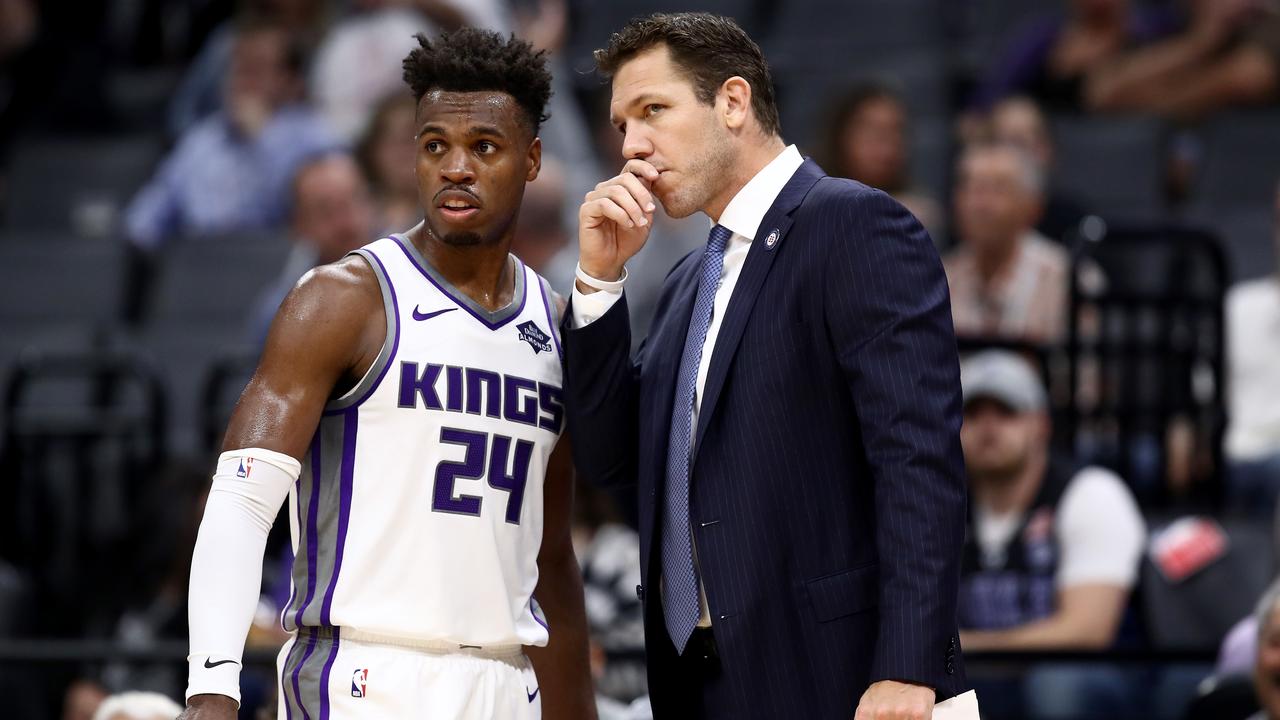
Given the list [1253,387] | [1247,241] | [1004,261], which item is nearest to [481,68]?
[1004,261]

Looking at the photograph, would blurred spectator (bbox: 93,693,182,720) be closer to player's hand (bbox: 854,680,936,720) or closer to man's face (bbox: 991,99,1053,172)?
player's hand (bbox: 854,680,936,720)

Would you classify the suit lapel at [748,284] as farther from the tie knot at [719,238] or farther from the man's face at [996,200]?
the man's face at [996,200]

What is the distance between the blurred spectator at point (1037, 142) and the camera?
7160 mm

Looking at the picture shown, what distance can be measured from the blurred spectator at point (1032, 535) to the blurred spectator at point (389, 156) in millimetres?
2484

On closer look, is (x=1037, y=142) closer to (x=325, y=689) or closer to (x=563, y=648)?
(x=563, y=648)

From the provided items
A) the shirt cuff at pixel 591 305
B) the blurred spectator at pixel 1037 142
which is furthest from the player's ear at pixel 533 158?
the blurred spectator at pixel 1037 142

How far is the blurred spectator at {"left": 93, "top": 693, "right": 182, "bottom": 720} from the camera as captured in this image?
452 centimetres

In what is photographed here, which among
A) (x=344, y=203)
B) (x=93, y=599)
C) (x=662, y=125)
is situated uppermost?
(x=344, y=203)

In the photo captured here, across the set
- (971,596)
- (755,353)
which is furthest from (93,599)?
(755,353)

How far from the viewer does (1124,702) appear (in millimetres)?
5098

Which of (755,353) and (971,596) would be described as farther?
(971,596)

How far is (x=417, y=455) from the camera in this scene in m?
3.03

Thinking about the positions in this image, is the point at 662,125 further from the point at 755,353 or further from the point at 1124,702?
the point at 1124,702

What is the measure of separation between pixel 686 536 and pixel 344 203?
403 centimetres
